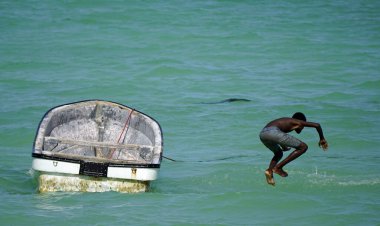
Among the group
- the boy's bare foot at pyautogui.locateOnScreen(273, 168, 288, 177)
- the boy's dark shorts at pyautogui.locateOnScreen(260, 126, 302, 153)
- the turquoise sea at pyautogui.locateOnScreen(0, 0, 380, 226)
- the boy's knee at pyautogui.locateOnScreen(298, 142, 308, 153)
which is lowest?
the turquoise sea at pyautogui.locateOnScreen(0, 0, 380, 226)

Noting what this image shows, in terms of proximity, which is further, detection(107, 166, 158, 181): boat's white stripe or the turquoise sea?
the turquoise sea

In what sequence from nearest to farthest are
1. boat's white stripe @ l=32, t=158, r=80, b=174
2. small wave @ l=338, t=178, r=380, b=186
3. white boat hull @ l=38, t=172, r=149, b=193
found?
boat's white stripe @ l=32, t=158, r=80, b=174 < white boat hull @ l=38, t=172, r=149, b=193 < small wave @ l=338, t=178, r=380, b=186

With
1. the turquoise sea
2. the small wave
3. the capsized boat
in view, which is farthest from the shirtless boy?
the small wave

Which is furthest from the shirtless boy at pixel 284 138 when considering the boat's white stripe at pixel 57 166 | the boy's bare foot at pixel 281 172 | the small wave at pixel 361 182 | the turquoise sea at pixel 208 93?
the boat's white stripe at pixel 57 166

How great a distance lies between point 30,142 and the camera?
1802 centimetres

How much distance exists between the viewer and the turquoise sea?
13.4m

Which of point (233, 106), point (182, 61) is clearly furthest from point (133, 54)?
point (233, 106)

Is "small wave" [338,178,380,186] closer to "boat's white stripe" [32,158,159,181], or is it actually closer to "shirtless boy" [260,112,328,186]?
"shirtless boy" [260,112,328,186]

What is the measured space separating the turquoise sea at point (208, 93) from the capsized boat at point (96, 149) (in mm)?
315

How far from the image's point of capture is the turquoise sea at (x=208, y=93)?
13.4m

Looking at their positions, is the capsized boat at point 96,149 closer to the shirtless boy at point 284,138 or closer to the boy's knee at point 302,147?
the shirtless boy at point 284,138

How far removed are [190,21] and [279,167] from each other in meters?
23.1

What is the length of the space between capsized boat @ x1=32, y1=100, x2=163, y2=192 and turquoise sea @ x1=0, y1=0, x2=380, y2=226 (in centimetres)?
32

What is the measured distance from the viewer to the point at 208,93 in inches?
933
